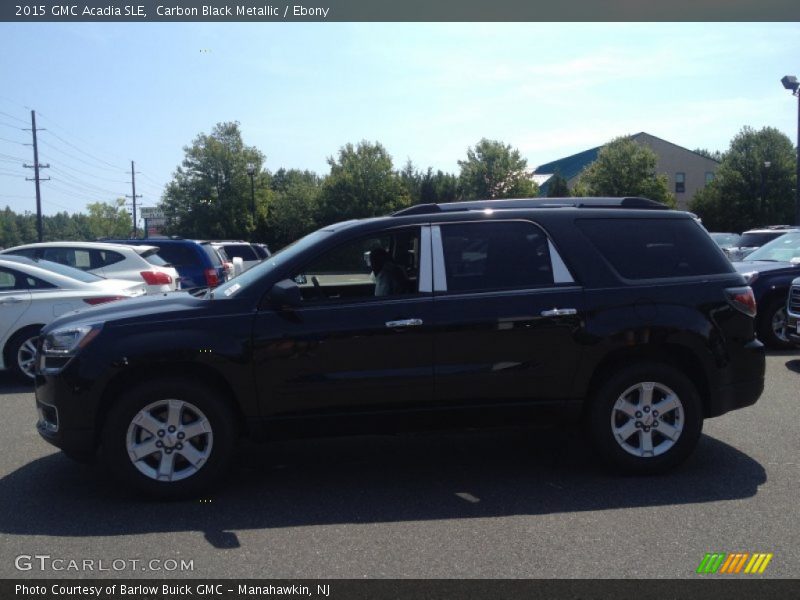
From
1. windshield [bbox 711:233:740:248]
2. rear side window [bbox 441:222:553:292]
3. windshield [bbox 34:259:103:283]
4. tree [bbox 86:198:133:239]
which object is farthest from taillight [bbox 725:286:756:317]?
tree [bbox 86:198:133:239]

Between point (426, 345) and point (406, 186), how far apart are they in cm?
5973

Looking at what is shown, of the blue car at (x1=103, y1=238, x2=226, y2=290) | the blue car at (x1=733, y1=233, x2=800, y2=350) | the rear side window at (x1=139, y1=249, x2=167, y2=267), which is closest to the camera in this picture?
the blue car at (x1=733, y1=233, x2=800, y2=350)

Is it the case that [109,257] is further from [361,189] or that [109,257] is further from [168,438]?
[361,189]

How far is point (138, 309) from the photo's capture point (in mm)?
5176

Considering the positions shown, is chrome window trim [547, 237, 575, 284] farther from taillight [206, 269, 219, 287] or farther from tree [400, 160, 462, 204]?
tree [400, 160, 462, 204]

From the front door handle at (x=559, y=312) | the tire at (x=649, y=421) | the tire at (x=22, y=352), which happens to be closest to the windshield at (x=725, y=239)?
the tire at (x=649, y=421)

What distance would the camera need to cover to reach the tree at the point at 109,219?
123375 mm

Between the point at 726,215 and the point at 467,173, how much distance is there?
22.4 metres

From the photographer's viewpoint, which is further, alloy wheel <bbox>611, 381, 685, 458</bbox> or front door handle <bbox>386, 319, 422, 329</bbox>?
alloy wheel <bbox>611, 381, 685, 458</bbox>

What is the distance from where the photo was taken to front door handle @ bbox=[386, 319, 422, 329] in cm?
506

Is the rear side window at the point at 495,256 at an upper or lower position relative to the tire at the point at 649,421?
upper

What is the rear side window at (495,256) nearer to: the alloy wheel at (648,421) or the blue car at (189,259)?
the alloy wheel at (648,421)

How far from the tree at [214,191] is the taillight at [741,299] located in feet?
223

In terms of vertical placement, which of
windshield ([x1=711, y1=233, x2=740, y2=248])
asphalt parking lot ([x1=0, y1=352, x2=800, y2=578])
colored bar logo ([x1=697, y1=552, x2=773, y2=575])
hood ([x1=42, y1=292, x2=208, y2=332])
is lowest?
colored bar logo ([x1=697, y1=552, x2=773, y2=575])
